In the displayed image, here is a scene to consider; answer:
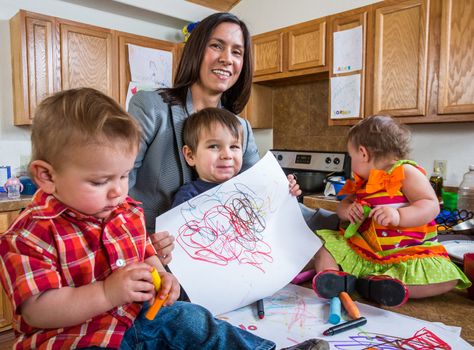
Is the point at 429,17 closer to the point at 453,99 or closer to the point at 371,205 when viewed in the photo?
the point at 453,99

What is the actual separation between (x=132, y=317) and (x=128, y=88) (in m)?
2.61

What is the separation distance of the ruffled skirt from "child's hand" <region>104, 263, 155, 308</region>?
1.62ft

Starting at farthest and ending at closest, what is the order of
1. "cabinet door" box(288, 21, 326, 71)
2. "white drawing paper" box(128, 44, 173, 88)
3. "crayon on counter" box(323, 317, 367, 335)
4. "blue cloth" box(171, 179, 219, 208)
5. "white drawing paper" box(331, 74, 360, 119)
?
"white drawing paper" box(128, 44, 173, 88) → "cabinet door" box(288, 21, 326, 71) → "white drawing paper" box(331, 74, 360, 119) → "blue cloth" box(171, 179, 219, 208) → "crayon on counter" box(323, 317, 367, 335)

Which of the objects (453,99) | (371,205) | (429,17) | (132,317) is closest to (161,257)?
(132,317)

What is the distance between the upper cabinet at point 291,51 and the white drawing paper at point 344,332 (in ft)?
7.07

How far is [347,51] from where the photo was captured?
2.42 m

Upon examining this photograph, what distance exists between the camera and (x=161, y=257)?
0.69 metres

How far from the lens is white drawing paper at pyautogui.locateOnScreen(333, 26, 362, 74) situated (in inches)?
92.8

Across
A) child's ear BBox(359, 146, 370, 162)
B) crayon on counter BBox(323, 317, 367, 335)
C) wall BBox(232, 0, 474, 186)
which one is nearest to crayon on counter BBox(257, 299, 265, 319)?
crayon on counter BBox(323, 317, 367, 335)

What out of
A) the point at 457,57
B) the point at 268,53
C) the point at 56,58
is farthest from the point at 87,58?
the point at 457,57

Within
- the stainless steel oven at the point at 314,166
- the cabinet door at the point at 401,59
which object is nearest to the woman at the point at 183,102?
the cabinet door at the point at 401,59

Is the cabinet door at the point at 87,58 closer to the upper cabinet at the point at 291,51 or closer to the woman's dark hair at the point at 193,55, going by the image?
the upper cabinet at the point at 291,51

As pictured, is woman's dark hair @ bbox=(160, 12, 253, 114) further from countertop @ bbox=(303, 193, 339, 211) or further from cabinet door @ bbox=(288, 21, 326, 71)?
cabinet door @ bbox=(288, 21, 326, 71)

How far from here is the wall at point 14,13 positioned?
2611mm
